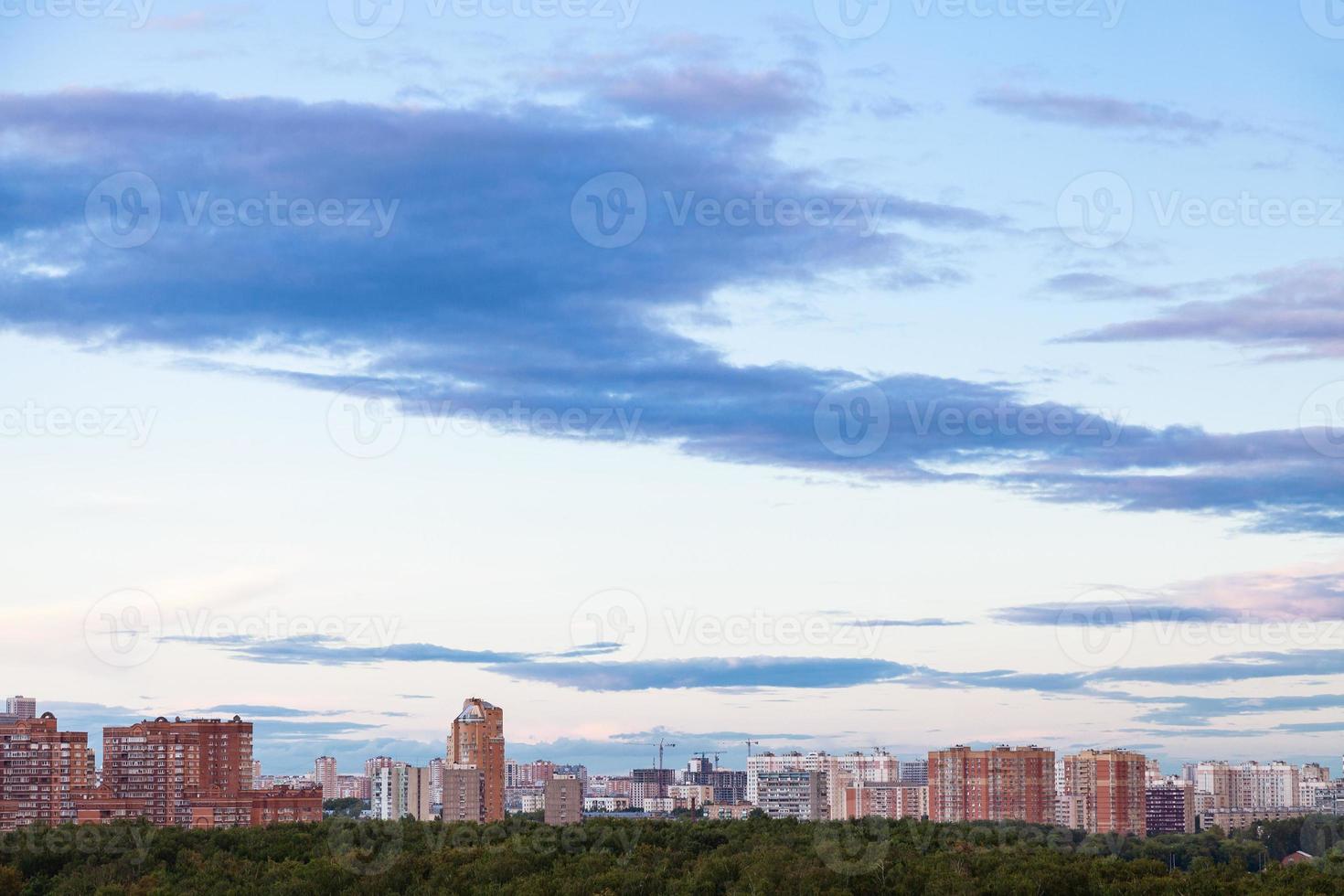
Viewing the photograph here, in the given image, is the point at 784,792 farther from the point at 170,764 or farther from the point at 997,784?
the point at 170,764

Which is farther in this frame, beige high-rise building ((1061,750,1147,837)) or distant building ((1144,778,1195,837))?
distant building ((1144,778,1195,837))

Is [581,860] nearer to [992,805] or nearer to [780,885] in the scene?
[780,885]

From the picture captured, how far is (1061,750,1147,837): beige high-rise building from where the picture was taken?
133 metres

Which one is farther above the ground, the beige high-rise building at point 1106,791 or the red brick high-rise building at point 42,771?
the red brick high-rise building at point 42,771

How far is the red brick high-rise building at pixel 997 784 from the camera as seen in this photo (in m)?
131

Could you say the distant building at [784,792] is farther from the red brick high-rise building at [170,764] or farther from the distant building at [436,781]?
the red brick high-rise building at [170,764]

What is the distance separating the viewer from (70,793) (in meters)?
88.6

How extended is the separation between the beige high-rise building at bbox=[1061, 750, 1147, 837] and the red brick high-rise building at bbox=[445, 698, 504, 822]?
171 ft

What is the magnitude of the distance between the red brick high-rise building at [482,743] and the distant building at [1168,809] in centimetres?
6262

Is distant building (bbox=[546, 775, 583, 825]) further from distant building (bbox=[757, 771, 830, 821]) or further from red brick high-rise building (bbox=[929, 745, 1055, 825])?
distant building (bbox=[757, 771, 830, 821])

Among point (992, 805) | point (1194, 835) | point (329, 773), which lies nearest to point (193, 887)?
point (1194, 835)

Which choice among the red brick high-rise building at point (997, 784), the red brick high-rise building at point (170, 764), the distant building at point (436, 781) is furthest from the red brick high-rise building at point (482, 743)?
the red brick high-rise building at point (997, 784)

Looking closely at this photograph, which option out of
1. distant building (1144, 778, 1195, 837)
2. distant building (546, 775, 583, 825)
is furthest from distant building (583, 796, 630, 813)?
distant building (546, 775, 583, 825)

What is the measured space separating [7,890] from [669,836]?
2357cm
